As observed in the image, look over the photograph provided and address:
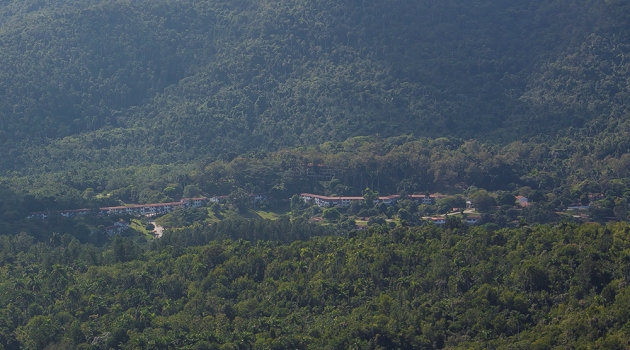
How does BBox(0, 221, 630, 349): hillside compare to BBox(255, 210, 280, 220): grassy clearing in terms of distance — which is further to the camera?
BBox(255, 210, 280, 220): grassy clearing

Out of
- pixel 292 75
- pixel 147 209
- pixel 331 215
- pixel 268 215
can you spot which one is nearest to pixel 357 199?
pixel 331 215

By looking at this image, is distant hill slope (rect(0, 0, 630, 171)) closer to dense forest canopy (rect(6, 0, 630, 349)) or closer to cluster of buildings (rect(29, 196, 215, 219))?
dense forest canopy (rect(6, 0, 630, 349))

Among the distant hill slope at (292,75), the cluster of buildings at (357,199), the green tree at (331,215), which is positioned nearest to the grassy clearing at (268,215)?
the cluster of buildings at (357,199)

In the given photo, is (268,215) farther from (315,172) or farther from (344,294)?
(344,294)

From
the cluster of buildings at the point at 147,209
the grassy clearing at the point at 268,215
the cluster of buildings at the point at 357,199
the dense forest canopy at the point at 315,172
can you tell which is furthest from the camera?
the cluster of buildings at the point at 357,199

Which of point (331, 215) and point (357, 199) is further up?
point (357, 199)

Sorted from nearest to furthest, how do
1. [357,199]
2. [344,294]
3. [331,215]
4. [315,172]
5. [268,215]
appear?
[344,294] → [331,215] → [268,215] → [357,199] → [315,172]

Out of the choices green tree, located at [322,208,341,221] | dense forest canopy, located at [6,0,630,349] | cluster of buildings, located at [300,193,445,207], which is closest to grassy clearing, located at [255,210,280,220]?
dense forest canopy, located at [6,0,630,349]

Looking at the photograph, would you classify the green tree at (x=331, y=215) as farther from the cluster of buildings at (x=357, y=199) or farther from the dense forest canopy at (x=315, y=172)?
the cluster of buildings at (x=357, y=199)

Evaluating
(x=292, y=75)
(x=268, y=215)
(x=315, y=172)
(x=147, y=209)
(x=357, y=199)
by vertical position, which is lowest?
(x=268, y=215)
